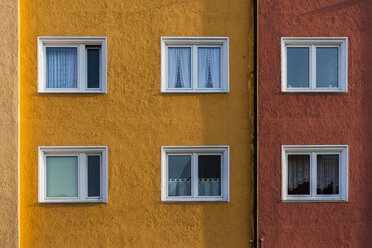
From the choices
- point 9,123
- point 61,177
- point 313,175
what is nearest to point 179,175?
point 61,177

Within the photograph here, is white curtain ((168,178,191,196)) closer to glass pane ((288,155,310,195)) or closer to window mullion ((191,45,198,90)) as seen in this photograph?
window mullion ((191,45,198,90))

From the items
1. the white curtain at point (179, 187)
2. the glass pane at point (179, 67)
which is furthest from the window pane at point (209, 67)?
the white curtain at point (179, 187)

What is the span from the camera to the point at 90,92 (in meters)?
8.29

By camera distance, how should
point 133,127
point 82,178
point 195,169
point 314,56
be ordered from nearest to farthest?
point 133,127 < point 82,178 < point 195,169 < point 314,56

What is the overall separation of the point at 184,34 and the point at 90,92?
250cm

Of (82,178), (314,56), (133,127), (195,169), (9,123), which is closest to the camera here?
(9,123)

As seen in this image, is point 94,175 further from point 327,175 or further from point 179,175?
point 327,175

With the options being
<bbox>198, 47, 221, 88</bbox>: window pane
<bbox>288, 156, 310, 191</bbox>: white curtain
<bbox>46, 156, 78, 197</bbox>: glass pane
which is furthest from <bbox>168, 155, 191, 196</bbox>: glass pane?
<bbox>288, 156, 310, 191</bbox>: white curtain

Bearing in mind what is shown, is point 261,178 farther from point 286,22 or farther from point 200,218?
point 286,22

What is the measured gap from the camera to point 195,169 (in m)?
8.54

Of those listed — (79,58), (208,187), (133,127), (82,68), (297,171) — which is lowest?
(208,187)

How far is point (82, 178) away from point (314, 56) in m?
6.06

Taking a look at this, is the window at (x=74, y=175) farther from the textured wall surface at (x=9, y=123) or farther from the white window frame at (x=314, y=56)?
the white window frame at (x=314, y=56)

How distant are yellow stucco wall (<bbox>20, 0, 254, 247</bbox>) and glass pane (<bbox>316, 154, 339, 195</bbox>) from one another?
1667 mm
